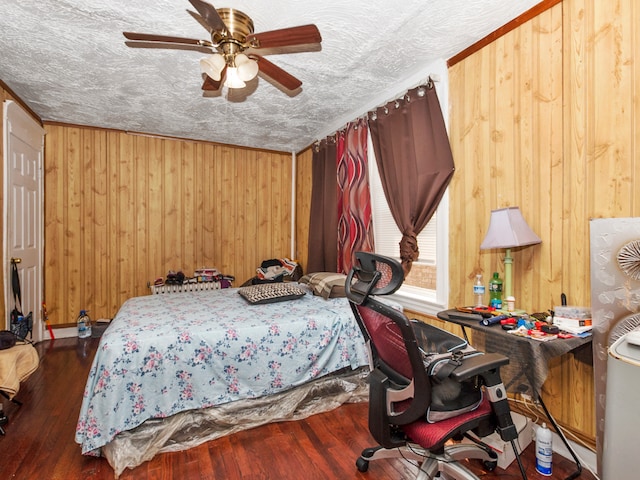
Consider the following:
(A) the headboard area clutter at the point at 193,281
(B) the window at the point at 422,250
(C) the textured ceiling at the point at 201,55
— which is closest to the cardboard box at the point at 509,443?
(B) the window at the point at 422,250

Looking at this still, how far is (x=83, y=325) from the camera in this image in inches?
159

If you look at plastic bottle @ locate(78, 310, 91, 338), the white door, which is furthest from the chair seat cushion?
plastic bottle @ locate(78, 310, 91, 338)

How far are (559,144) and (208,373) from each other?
243 cm

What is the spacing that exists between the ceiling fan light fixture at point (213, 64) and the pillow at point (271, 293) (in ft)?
5.31

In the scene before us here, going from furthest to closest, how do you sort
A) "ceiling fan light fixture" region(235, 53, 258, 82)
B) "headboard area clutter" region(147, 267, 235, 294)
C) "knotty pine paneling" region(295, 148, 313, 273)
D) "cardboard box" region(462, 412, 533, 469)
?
1. "knotty pine paneling" region(295, 148, 313, 273)
2. "headboard area clutter" region(147, 267, 235, 294)
3. "ceiling fan light fixture" region(235, 53, 258, 82)
4. "cardboard box" region(462, 412, 533, 469)

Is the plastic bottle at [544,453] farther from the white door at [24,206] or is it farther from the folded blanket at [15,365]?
the white door at [24,206]

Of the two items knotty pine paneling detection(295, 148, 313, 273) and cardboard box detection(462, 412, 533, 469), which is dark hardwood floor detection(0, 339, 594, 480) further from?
knotty pine paneling detection(295, 148, 313, 273)

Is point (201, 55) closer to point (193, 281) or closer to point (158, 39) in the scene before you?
point (158, 39)

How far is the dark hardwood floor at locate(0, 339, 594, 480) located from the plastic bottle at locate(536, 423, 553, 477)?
5cm

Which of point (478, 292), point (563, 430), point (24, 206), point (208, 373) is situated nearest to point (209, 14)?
point (208, 373)

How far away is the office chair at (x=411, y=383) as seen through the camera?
4.09ft

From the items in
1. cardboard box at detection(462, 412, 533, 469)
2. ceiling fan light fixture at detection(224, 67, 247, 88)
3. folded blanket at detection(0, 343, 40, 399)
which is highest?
ceiling fan light fixture at detection(224, 67, 247, 88)

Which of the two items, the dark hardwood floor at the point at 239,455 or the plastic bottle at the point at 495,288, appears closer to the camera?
the dark hardwood floor at the point at 239,455

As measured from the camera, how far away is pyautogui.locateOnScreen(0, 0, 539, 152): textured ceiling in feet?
6.68
